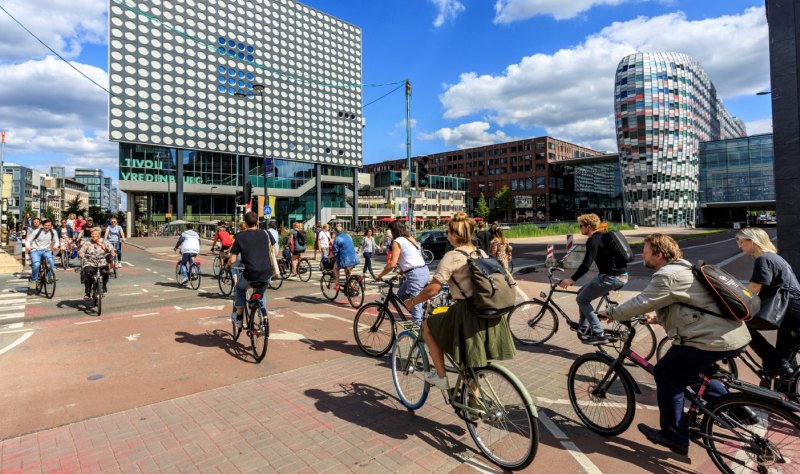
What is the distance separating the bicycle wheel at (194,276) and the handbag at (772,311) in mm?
12422

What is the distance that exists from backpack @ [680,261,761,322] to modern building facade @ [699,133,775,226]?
315ft

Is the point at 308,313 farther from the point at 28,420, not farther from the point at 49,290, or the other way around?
the point at 49,290

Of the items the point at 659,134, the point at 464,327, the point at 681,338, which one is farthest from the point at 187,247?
the point at 659,134

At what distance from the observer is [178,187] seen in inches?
2263

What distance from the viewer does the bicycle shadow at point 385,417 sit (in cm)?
350

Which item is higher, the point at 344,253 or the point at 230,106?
the point at 230,106

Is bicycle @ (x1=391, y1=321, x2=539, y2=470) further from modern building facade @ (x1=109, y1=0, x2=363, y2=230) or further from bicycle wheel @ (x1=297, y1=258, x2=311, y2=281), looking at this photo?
modern building facade @ (x1=109, y1=0, x2=363, y2=230)

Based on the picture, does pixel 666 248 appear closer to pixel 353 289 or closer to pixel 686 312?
pixel 686 312

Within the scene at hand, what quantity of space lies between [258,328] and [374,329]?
1.57m

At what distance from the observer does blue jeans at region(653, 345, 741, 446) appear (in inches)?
116

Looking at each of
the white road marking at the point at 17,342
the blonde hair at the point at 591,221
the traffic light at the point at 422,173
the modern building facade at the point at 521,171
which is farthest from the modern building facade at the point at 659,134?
the white road marking at the point at 17,342

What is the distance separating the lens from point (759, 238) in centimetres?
416

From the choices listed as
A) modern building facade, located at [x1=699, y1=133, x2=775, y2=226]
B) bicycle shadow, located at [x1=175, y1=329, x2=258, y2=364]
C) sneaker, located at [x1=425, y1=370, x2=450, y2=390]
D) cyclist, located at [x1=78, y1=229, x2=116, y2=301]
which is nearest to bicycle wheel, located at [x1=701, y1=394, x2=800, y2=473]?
sneaker, located at [x1=425, y1=370, x2=450, y2=390]

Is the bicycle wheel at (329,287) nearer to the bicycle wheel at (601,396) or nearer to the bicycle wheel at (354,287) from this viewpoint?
the bicycle wheel at (354,287)
